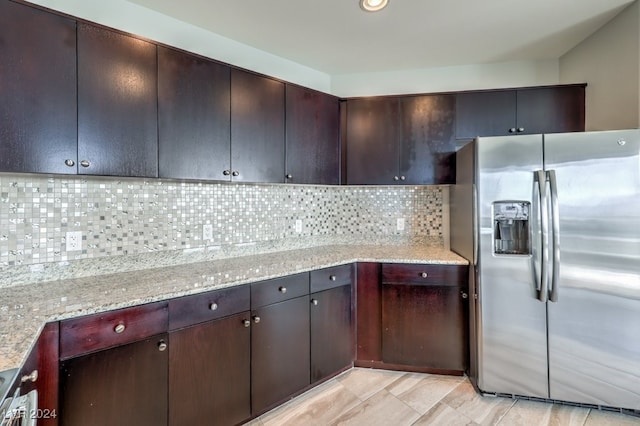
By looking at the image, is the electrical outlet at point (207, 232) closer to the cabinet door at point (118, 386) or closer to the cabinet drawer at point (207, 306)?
the cabinet drawer at point (207, 306)

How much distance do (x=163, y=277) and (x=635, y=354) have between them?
2.76 meters

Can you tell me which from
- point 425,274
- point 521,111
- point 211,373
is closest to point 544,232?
point 425,274

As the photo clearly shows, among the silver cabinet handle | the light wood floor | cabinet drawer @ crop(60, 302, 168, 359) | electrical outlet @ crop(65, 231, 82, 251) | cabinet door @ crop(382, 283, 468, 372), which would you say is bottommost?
the light wood floor

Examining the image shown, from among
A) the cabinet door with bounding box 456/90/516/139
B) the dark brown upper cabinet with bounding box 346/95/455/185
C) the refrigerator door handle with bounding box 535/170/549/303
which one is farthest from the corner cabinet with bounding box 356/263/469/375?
the cabinet door with bounding box 456/90/516/139

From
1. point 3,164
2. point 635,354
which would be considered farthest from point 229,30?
point 635,354

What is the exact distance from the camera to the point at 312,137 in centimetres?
236

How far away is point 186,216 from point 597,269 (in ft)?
8.53

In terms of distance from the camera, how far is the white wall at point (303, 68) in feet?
5.89

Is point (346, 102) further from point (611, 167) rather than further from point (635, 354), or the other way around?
point (635, 354)

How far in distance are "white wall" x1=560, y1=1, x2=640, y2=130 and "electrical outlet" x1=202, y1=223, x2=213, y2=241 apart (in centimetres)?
287

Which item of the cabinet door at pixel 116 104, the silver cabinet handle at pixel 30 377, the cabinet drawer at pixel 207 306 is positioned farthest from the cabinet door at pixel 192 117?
the silver cabinet handle at pixel 30 377

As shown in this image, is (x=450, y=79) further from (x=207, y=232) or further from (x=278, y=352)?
(x=278, y=352)

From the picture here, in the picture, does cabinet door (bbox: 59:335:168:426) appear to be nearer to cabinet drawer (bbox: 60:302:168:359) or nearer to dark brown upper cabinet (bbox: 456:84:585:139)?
cabinet drawer (bbox: 60:302:168:359)

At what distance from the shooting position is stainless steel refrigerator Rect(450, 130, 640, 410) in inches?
68.6
